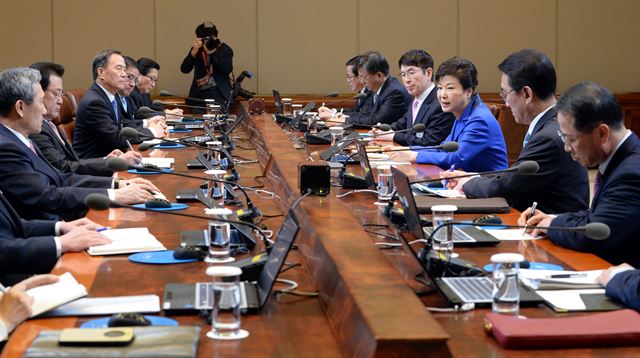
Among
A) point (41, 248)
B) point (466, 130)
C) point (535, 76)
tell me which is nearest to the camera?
point (41, 248)

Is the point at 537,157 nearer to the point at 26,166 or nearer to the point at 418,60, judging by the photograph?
the point at 26,166

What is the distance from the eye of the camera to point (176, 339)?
1.86 m

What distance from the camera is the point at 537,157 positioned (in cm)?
357

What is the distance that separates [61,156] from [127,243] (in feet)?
7.13

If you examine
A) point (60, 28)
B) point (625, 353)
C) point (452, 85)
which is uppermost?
point (60, 28)

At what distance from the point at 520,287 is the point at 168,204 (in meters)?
1.60

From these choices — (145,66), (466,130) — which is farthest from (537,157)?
(145,66)

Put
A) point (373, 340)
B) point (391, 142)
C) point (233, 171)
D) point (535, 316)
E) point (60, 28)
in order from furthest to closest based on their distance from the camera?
point (60, 28)
point (391, 142)
point (233, 171)
point (535, 316)
point (373, 340)

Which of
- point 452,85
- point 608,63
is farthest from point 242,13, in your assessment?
point 452,85

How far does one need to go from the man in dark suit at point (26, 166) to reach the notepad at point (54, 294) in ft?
4.04

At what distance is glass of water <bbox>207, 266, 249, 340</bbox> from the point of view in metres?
2.02

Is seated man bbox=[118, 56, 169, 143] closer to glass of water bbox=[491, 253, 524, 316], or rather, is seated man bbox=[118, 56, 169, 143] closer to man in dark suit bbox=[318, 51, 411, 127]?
man in dark suit bbox=[318, 51, 411, 127]

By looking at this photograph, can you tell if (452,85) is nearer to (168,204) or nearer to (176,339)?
(168,204)

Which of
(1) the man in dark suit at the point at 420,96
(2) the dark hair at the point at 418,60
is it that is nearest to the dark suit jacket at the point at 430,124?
(1) the man in dark suit at the point at 420,96
